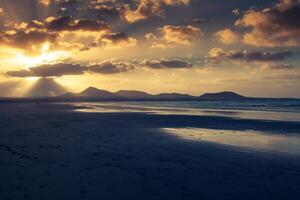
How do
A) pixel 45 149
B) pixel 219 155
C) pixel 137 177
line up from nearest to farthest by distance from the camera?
pixel 137 177, pixel 219 155, pixel 45 149

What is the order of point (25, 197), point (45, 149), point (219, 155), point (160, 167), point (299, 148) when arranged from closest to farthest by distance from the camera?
point (25, 197) → point (160, 167) → point (219, 155) → point (45, 149) → point (299, 148)

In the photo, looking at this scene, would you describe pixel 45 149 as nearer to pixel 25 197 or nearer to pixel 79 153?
pixel 79 153

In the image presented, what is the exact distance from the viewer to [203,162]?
39.0 feet

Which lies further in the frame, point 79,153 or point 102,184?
point 79,153

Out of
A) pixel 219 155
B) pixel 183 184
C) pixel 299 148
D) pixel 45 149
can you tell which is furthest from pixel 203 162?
pixel 45 149

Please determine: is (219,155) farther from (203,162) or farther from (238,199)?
(238,199)

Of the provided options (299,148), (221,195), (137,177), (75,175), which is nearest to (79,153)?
(75,175)

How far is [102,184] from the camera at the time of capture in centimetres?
878

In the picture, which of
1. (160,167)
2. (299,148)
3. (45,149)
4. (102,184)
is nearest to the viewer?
(102,184)

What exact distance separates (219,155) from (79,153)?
6074mm

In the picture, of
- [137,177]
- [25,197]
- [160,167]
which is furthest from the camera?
[160,167]

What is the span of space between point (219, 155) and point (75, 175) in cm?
642

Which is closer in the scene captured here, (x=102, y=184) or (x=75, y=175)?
(x=102, y=184)

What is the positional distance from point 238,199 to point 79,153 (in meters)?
7.75
